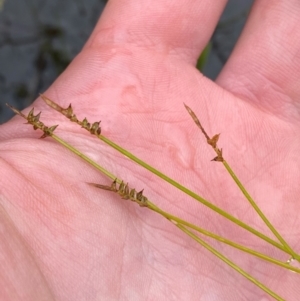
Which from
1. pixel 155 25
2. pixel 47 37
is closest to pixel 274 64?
pixel 155 25

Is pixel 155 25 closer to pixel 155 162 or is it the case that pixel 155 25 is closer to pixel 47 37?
pixel 155 162

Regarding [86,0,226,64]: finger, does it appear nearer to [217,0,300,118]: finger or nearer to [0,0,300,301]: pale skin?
[0,0,300,301]: pale skin

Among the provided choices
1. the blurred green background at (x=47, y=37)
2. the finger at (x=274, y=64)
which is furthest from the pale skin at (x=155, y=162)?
the blurred green background at (x=47, y=37)

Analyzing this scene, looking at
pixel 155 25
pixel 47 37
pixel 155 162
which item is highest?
pixel 155 25

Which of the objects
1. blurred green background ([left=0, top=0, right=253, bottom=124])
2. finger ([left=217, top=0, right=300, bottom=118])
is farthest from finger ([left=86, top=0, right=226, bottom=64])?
blurred green background ([left=0, top=0, right=253, bottom=124])

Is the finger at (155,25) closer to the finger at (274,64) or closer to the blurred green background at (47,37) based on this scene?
the finger at (274,64)

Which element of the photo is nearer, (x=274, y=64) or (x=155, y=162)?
(x=155, y=162)
